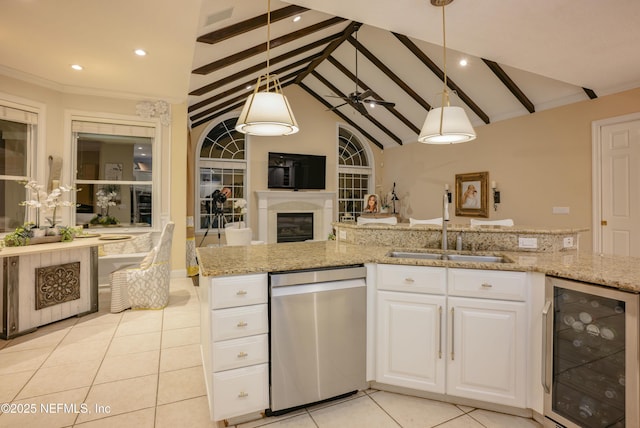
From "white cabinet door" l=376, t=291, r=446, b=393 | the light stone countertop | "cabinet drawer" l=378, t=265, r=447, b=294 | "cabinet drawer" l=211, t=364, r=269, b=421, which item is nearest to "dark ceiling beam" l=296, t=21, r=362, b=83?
the light stone countertop

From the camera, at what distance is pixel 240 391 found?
5.73 feet

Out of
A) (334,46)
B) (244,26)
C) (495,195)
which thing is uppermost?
(334,46)

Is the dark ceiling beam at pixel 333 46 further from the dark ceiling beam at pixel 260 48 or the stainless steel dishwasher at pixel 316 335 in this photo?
the stainless steel dishwasher at pixel 316 335

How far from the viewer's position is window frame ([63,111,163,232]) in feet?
14.4

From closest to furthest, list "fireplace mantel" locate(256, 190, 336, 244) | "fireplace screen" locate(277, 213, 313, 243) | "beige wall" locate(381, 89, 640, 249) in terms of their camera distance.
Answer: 1. "beige wall" locate(381, 89, 640, 249)
2. "fireplace mantel" locate(256, 190, 336, 244)
3. "fireplace screen" locate(277, 213, 313, 243)

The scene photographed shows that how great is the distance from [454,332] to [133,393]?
→ 6.77 ft

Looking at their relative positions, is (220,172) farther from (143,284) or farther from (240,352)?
(240,352)

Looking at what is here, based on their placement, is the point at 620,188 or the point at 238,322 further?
the point at 620,188

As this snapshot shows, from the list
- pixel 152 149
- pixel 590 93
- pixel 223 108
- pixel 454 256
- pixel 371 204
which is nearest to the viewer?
pixel 454 256

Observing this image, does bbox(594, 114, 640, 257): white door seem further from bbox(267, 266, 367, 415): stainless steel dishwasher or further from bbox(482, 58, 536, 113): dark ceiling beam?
bbox(267, 266, 367, 415): stainless steel dishwasher

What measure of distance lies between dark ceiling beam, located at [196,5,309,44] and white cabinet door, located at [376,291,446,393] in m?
3.35

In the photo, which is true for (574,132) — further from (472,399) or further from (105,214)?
(105,214)


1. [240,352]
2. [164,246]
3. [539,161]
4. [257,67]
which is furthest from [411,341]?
[257,67]

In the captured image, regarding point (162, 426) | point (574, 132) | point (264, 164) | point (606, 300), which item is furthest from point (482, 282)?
point (264, 164)
